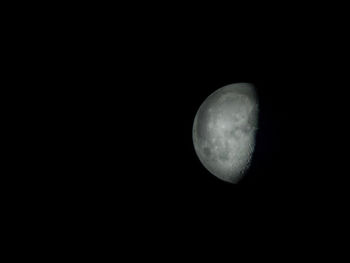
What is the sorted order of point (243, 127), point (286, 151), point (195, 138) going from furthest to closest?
point (195, 138), point (286, 151), point (243, 127)

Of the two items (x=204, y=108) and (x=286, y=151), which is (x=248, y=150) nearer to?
(x=286, y=151)

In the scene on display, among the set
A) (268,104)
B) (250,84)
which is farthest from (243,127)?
(250,84)

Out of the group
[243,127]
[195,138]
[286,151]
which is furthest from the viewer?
[195,138]

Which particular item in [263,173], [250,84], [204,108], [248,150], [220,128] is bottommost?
[263,173]

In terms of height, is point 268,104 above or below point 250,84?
below

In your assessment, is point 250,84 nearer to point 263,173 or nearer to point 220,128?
point 220,128

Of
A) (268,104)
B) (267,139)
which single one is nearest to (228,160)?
(267,139)

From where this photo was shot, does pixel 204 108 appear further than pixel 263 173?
Yes
